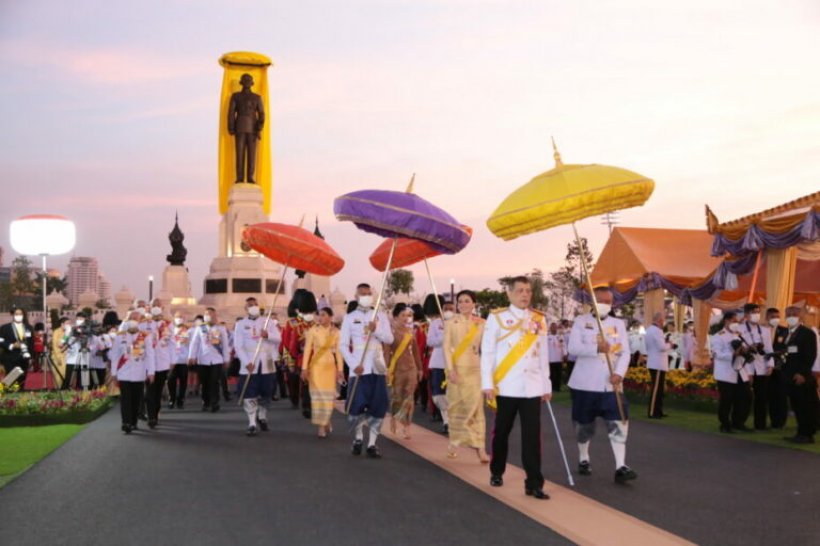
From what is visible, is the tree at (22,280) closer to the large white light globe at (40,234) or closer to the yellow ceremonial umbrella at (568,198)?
the large white light globe at (40,234)

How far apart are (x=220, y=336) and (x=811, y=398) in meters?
11.6

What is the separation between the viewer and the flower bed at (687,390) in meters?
15.3

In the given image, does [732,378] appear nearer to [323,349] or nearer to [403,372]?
[403,372]

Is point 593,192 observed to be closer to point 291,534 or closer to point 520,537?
point 520,537

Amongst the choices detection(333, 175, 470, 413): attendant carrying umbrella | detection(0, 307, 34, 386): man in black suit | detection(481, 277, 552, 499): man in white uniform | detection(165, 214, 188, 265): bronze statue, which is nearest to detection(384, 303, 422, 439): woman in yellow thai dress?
detection(333, 175, 470, 413): attendant carrying umbrella

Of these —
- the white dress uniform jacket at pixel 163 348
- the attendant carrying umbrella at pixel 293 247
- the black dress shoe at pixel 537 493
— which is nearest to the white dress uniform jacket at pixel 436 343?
the attendant carrying umbrella at pixel 293 247

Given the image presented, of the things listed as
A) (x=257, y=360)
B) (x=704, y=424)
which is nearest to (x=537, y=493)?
(x=257, y=360)

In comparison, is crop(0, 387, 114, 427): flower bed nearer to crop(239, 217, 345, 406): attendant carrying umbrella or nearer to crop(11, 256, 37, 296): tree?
crop(239, 217, 345, 406): attendant carrying umbrella

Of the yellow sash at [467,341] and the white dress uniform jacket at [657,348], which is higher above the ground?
the yellow sash at [467,341]

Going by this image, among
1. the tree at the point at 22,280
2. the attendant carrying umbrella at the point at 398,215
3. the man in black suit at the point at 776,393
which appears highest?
the attendant carrying umbrella at the point at 398,215

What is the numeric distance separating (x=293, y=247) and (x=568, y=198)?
572cm

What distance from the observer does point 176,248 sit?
41875mm

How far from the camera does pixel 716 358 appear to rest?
12.5m

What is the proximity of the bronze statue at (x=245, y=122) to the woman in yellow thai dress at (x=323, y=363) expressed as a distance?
2776 cm
